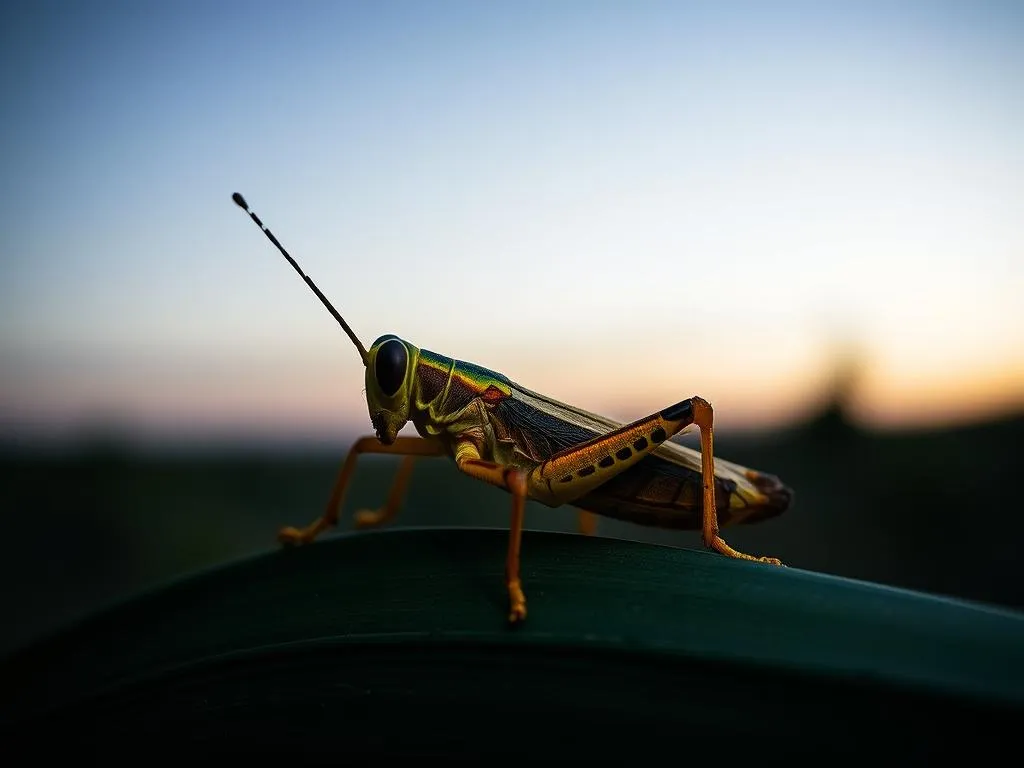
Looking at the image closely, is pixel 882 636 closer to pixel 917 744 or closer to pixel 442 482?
pixel 917 744

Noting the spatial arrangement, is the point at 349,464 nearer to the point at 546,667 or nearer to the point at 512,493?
the point at 512,493

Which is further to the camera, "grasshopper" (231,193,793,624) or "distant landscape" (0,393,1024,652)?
"distant landscape" (0,393,1024,652)

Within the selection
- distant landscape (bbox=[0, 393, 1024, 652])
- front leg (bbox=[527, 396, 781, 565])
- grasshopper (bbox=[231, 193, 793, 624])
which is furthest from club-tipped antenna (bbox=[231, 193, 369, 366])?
distant landscape (bbox=[0, 393, 1024, 652])

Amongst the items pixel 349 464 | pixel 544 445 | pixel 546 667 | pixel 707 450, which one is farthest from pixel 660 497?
pixel 546 667

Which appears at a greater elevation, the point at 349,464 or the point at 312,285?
the point at 312,285

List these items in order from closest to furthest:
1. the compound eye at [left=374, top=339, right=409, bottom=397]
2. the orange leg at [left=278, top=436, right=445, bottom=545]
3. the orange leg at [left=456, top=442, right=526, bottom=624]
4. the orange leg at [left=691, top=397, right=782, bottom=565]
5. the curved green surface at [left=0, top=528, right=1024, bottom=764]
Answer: the curved green surface at [left=0, top=528, right=1024, bottom=764], the orange leg at [left=456, top=442, right=526, bottom=624], the orange leg at [left=691, top=397, right=782, bottom=565], the compound eye at [left=374, top=339, right=409, bottom=397], the orange leg at [left=278, top=436, right=445, bottom=545]

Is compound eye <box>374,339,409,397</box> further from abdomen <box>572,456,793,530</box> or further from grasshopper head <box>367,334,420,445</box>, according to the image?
abdomen <box>572,456,793,530</box>
